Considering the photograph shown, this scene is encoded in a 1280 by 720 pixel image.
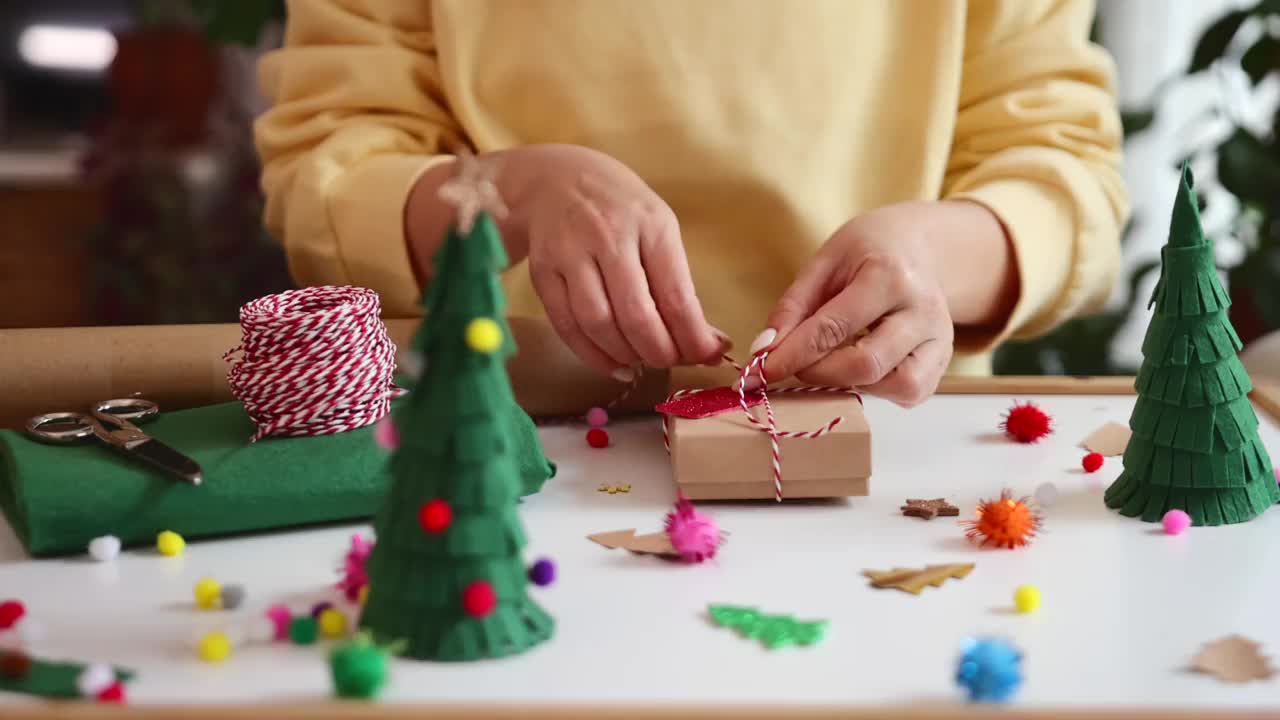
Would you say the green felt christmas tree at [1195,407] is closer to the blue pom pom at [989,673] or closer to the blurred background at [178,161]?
the blue pom pom at [989,673]

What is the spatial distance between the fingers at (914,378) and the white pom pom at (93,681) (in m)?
0.51

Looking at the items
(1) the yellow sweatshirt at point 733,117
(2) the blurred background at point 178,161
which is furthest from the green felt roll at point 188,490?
(2) the blurred background at point 178,161

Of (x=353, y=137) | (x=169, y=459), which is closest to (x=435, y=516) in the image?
(x=169, y=459)

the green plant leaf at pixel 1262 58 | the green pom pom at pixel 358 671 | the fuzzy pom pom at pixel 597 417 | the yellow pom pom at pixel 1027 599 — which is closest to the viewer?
the green pom pom at pixel 358 671

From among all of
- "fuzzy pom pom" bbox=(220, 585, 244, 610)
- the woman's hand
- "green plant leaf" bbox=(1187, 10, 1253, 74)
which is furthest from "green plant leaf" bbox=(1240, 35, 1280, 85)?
"fuzzy pom pom" bbox=(220, 585, 244, 610)

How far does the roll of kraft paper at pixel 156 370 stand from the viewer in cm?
83

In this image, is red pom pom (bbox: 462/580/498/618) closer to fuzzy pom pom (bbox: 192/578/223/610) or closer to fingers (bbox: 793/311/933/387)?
fuzzy pom pom (bbox: 192/578/223/610)

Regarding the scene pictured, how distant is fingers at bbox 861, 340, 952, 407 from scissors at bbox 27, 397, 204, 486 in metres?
0.44

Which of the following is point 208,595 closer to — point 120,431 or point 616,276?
point 120,431

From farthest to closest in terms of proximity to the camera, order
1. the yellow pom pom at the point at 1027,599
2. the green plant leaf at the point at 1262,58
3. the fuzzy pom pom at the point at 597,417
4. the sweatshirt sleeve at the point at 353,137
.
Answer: the green plant leaf at the point at 1262,58 < the sweatshirt sleeve at the point at 353,137 < the fuzzy pom pom at the point at 597,417 < the yellow pom pom at the point at 1027,599

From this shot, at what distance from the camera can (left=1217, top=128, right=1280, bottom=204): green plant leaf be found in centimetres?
176

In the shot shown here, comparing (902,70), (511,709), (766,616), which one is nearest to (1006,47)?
(902,70)

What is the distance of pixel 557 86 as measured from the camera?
3.65 ft

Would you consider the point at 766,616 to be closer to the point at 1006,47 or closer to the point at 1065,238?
the point at 1065,238
